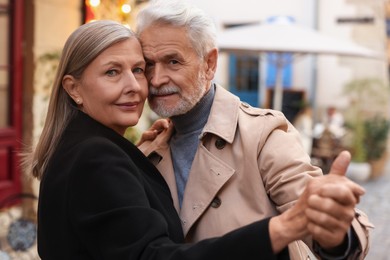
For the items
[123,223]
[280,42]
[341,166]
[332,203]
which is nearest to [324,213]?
[332,203]

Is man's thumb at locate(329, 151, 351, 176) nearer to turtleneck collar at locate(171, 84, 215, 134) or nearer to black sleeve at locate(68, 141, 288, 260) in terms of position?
black sleeve at locate(68, 141, 288, 260)

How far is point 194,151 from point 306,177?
1.71 ft

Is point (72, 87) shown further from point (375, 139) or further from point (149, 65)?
point (375, 139)

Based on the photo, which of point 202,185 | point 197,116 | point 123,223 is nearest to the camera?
point 123,223

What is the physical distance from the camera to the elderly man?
1.98m

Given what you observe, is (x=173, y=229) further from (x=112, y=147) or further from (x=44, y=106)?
(x=44, y=106)

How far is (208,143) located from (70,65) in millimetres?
556

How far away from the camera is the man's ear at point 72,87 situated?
1993 mm

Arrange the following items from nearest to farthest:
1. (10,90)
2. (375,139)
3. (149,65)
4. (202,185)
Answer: (202,185)
(149,65)
(10,90)
(375,139)

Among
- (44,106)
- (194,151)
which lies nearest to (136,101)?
(194,151)

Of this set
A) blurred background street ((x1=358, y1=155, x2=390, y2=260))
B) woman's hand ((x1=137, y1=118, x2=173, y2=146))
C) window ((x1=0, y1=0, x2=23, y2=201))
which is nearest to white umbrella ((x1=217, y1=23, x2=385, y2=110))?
blurred background street ((x1=358, y1=155, x2=390, y2=260))

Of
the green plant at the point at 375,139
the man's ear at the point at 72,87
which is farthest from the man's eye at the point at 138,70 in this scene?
the green plant at the point at 375,139

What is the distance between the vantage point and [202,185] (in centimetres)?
208

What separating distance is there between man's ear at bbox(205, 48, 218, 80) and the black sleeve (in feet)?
2.27
